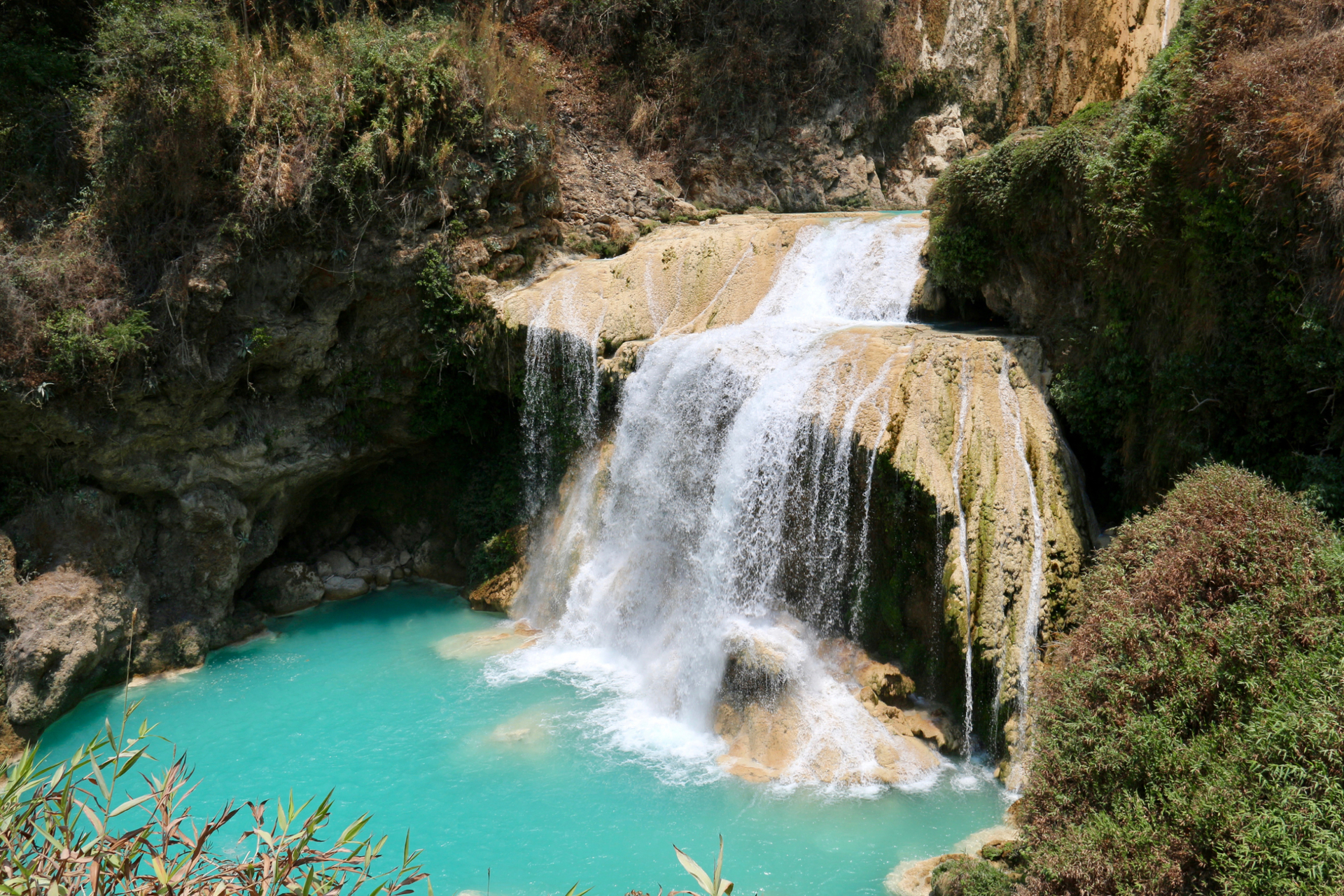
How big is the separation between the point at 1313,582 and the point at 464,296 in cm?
1178

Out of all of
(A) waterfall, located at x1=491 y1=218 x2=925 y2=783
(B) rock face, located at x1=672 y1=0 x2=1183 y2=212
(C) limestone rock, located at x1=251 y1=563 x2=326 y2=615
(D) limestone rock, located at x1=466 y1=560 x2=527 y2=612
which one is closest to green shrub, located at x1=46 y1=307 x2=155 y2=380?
(C) limestone rock, located at x1=251 y1=563 x2=326 y2=615

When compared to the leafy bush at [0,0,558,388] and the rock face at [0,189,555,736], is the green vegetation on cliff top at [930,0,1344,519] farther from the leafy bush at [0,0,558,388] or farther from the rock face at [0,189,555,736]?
the leafy bush at [0,0,558,388]

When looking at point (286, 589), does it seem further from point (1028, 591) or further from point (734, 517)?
point (1028, 591)

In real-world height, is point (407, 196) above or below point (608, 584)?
above

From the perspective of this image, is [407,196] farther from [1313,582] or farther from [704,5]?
[1313,582]

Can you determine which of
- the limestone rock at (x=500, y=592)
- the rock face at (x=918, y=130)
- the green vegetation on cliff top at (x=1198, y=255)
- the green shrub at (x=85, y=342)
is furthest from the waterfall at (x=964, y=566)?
the green shrub at (x=85, y=342)

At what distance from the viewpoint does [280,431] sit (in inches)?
542

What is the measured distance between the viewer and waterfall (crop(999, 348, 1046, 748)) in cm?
903

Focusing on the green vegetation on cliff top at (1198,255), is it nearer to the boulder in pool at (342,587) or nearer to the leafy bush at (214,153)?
the leafy bush at (214,153)

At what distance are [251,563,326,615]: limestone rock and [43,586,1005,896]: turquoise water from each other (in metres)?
1.23

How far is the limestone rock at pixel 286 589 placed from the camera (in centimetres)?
1440

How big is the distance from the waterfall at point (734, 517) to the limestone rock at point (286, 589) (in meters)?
3.71

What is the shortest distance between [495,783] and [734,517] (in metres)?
4.17

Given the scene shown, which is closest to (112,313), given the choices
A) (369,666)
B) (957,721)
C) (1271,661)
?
(369,666)
